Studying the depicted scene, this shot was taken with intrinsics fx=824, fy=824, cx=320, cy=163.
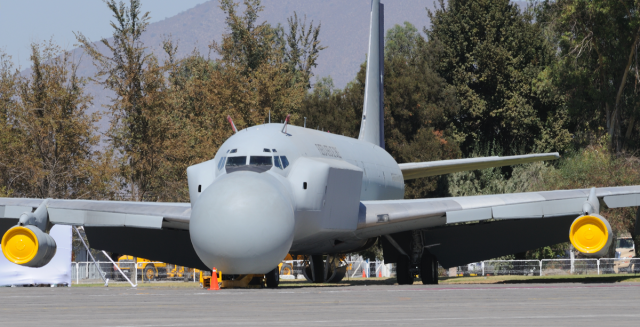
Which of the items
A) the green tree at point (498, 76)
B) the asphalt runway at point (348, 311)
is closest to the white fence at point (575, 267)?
the green tree at point (498, 76)

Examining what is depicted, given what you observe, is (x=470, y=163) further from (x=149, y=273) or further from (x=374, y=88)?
(x=149, y=273)

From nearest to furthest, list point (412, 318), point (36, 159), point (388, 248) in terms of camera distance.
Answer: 1. point (412, 318)
2. point (388, 248)
3. point (36, 159)

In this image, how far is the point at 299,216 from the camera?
66.8 feet

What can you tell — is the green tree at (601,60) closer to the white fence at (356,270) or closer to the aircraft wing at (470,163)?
the white fence at (356,270)

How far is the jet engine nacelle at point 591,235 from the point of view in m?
20.2

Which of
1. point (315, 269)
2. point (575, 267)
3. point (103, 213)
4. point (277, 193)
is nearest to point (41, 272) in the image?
point (103, 213)

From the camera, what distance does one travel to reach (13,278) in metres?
29.4

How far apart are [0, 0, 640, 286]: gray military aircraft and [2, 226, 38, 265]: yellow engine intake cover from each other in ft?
0.08

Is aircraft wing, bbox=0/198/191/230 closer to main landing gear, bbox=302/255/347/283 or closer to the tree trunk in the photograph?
main landing gear, bbox=302/255/347/283

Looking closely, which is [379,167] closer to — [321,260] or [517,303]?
[321,260]

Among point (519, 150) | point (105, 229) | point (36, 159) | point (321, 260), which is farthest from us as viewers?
point (519, 150)

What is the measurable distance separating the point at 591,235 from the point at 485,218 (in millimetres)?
3174

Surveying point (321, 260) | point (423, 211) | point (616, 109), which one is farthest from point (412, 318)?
point (616, 109)

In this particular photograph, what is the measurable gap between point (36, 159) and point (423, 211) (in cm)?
2903
